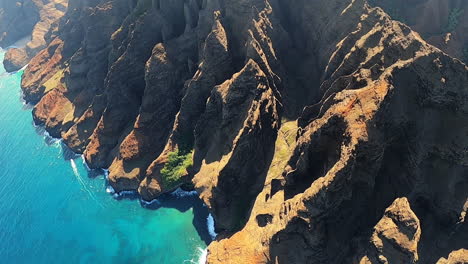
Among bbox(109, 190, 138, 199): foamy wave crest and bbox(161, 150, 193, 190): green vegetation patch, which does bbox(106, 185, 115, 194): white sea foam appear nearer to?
bbox(109, 190, 138, 199): foamy wave crest

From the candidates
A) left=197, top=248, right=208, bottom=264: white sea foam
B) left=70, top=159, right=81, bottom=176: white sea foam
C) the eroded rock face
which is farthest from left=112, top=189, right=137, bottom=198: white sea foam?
the eroded rock face

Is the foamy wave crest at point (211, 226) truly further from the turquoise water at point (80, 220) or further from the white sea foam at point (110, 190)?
the white sea foam at point (110, 190)

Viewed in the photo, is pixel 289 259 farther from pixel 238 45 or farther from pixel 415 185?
pixel 238 45

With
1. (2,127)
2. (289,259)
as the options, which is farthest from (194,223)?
(2,127)

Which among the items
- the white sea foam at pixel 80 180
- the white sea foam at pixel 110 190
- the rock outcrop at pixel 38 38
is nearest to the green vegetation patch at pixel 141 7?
the white sea foam at pixel 80 180

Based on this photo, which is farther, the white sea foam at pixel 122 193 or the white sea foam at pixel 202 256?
the white sea foam at pixel 122 193

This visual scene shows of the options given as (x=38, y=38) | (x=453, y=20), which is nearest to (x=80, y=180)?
(x=453, y=20)

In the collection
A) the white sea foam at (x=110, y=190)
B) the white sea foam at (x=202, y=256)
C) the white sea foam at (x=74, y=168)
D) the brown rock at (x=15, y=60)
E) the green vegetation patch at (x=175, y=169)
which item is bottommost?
the brown rock at (x=15, y=60)
